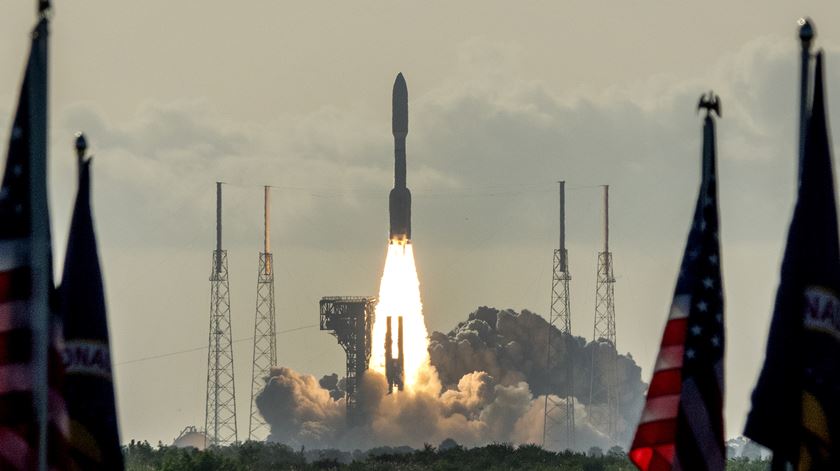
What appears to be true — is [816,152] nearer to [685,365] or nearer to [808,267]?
[808,267]

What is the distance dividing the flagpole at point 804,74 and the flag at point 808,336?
0.82 meters

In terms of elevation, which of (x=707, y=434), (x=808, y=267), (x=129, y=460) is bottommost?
(x=129, y=460)

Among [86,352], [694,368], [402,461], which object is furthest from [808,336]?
[402,461]

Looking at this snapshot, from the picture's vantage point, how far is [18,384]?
39.9 m

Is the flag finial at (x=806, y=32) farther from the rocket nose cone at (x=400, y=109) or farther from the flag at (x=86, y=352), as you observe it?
the rocket nose cone at (x=400, y=109)

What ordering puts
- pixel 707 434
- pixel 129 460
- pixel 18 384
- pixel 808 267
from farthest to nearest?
pixel 129 460 → pixel 707 434 → pixel 808 267 → pixel 18 384

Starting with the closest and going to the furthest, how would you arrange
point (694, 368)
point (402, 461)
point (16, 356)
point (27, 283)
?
point (16, 356) → point (27, 283) → point (694, 368) → point (402, 461)

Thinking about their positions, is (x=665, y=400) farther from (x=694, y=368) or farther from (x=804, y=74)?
(x=804, y=74)

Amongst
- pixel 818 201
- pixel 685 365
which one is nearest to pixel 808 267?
pixel 818 201

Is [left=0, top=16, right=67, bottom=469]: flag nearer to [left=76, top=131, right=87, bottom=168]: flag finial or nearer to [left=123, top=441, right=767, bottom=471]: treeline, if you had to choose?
[left=76, top=131, right=87, bottom=168]: flag finial

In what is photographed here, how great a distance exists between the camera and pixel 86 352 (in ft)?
146

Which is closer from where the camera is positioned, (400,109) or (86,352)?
(86,352)

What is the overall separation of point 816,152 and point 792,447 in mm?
5117

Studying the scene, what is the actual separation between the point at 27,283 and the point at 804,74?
14.6 meters
